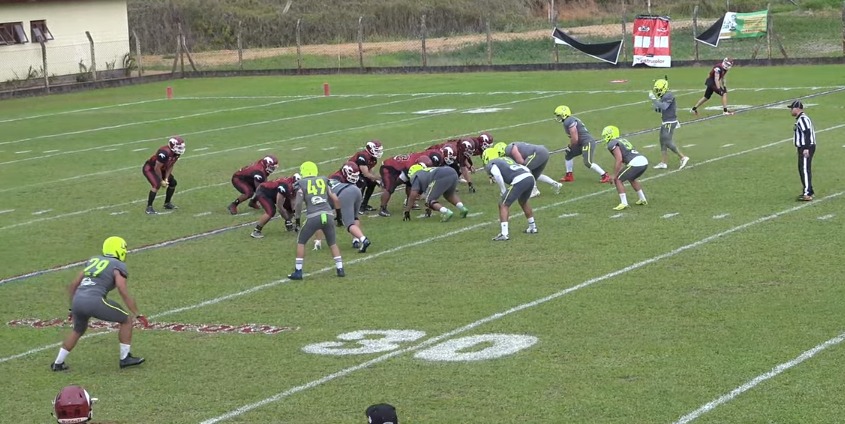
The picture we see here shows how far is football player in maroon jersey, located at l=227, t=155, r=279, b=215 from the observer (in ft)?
69.3

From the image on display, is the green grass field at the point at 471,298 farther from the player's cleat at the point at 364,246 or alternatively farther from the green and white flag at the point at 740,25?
the green and white flag at the point at 740,25

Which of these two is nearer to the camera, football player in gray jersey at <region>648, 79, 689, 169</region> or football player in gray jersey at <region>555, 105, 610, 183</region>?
football player in gray jersey at <region>555, 105, 610, 183</region>

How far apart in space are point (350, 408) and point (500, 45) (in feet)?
164

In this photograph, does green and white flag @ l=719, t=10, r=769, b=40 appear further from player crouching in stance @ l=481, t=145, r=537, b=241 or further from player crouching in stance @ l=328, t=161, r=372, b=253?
player crouching in stance @ l=328, t=161, r=372, b=253

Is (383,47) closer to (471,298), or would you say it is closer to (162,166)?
(162,166)

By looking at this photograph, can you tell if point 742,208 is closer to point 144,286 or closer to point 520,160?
point 520,160

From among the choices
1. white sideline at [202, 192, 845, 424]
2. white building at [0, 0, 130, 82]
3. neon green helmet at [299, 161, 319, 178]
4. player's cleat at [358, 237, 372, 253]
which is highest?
white building at [0, 0, 130, 82]

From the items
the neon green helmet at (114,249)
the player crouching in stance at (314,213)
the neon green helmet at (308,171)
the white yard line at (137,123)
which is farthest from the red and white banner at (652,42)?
the neon green helmet at (114,249)

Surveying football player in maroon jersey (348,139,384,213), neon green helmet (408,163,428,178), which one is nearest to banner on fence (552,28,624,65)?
football player in maroon jersey (348,139,384,213)

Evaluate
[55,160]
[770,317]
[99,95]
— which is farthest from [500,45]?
[770,317]

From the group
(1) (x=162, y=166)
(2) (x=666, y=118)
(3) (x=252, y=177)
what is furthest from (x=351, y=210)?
(2) (x=666, y=118)

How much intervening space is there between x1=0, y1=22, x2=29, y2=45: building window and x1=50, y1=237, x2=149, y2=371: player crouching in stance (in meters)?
40.3

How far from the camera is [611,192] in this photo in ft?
74.0

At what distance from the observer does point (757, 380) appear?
37.6 feet
